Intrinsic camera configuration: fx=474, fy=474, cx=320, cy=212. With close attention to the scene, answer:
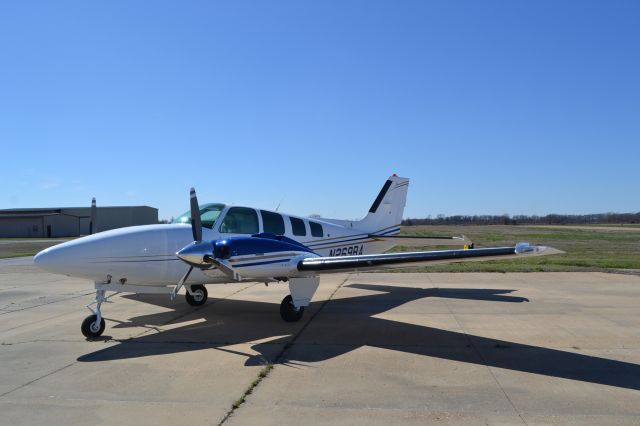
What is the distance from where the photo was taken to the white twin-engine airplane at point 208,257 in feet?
27.8

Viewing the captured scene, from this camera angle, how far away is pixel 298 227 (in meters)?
12.3

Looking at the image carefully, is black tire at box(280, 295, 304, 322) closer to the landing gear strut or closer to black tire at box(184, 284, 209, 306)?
black tire at box(184, 284, 209, 306)

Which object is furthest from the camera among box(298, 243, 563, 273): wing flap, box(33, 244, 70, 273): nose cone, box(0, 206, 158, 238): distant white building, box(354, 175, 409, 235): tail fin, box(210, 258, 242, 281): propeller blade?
box(0, 206, 158, 238): distant white building

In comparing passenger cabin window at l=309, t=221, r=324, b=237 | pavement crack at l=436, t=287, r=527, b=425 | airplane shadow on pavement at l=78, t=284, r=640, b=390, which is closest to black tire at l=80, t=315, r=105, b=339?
airplane shadow on pavement at l=78, t=284, r=640, b=390

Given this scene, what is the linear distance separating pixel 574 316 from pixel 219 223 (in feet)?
26.0

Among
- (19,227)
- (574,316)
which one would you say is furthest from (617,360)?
(19,227)

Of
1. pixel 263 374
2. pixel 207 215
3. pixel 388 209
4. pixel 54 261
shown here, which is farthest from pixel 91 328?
pixel 388 209

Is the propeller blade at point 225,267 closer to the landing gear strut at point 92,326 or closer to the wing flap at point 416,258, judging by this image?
the wing flap at point 416,258

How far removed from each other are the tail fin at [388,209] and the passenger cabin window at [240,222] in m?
4.85

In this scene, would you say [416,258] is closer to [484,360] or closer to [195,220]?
[484,360]

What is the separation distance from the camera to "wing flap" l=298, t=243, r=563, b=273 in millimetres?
7301

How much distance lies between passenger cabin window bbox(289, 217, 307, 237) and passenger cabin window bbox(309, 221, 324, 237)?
0.35 meters

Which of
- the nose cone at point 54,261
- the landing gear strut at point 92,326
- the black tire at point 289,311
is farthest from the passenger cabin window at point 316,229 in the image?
the nose cone at point 54,261

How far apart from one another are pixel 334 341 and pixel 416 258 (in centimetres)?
207
